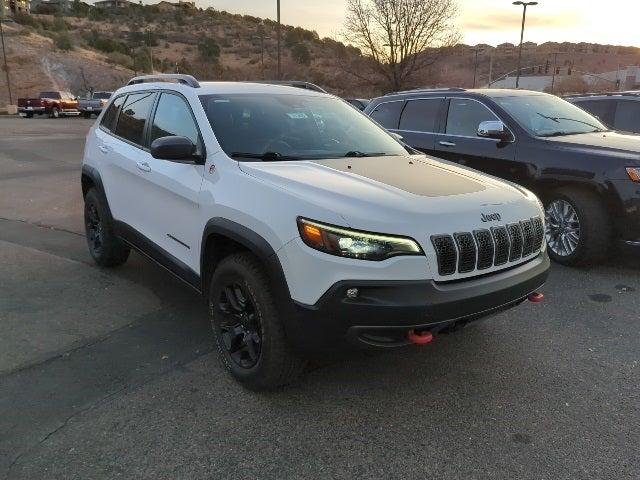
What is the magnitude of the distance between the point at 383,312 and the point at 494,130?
13.5 ft

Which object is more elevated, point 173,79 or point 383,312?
point 173,79

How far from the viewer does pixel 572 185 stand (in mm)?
5660

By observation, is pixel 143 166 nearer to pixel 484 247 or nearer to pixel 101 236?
pixel 101 236

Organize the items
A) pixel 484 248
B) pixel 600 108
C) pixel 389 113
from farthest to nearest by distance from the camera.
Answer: pixel 600 108, pixel 389 113, pixel 484 248

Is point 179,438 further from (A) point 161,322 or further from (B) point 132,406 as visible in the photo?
(A) point 161,322

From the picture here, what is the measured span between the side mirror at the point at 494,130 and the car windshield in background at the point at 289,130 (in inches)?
80.6

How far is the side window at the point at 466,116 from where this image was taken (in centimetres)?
668

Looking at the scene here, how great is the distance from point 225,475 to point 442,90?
6078 mm

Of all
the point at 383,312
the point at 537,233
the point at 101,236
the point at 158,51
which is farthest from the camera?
the point at 158,51

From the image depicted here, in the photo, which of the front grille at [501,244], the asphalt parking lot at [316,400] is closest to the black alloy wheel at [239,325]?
the asphalt parking lot at [316,400]

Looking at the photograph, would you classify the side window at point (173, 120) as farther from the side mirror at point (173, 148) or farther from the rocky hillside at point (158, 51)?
the rocky hillside at point (158, 51)

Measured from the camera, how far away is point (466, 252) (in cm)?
279

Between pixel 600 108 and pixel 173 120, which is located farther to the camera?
pixel 600 108

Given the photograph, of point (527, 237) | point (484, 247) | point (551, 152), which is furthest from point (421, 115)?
point (484, 247)
